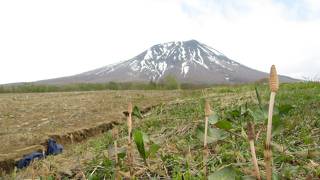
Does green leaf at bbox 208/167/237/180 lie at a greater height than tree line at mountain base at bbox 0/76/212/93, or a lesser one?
greater

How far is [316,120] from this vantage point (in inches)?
217

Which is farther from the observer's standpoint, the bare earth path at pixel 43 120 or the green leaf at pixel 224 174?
the bare earth path at pixel 43 120

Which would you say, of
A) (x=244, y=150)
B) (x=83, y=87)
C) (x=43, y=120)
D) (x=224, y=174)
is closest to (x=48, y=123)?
(x=43, y=120)

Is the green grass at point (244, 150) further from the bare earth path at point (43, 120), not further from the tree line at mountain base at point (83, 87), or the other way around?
the tree line at mountain base at point (83, 87)

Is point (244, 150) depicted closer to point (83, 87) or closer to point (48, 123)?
point (48, 123)

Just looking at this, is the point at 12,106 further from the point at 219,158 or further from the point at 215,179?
the point at 215,179

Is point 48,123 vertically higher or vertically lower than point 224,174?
lower

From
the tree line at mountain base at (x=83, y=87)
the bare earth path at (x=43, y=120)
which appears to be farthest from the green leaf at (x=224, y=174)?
the tree line at mountain base at (x=83, y=87)

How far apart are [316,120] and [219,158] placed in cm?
210

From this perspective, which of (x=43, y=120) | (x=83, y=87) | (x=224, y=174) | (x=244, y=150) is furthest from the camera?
(x=83, y=87)

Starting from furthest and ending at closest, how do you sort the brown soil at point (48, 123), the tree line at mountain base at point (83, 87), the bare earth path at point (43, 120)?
1. the tree line at mountain base at point (83, 87)
2. the bare earth path at point (43, 120)
3. the brown soil at point (48, 123)

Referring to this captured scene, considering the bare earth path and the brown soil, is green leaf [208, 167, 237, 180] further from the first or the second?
the bare earth path

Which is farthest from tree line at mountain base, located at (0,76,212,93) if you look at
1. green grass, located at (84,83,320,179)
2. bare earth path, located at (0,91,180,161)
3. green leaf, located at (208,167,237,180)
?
green leaf, located at (208,167,237,180)

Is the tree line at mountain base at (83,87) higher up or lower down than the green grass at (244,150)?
lower down
